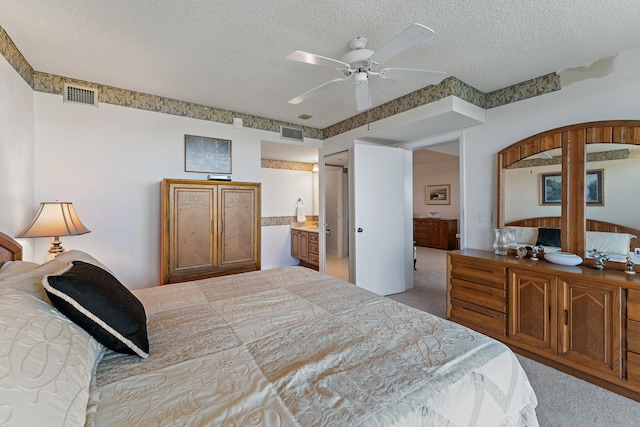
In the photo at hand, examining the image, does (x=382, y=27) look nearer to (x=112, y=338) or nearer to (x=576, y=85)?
(x=576, y=85)

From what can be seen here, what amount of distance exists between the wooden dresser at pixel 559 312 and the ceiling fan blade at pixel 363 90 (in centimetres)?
180

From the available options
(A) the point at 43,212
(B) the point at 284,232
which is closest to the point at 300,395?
(A) the point at 43,212

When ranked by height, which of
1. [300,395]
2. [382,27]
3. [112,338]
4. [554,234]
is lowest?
[300,395]

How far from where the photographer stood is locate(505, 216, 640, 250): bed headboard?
7.02 feet

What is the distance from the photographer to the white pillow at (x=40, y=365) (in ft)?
1.91

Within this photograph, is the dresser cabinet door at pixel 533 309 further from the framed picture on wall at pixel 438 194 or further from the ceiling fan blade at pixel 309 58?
the framed picture on wall at pixel 438 194

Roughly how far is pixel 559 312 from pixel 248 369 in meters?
2.44

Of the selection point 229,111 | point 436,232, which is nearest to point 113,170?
point 229,111

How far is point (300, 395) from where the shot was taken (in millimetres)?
860

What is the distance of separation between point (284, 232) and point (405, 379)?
477 centimetres

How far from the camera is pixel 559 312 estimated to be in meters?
2.12

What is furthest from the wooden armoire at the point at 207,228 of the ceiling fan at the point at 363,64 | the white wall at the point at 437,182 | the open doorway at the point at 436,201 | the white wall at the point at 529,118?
the white wall at the point at 437,182

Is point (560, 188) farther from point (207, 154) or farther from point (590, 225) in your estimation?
point (207, 154)

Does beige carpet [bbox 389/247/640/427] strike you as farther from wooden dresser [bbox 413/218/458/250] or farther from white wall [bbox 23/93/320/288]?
wooden dresser [bbox 413/218/458/250]
